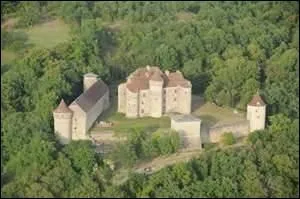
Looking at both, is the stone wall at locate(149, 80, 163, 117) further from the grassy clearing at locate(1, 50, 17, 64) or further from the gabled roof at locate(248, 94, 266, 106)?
the grassy clearing at locate(1, 50, 17, 64)

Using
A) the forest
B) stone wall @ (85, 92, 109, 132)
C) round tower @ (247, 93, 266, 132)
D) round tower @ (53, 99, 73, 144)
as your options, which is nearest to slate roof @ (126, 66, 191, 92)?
stone wall @ (85, 92, 109, 132)

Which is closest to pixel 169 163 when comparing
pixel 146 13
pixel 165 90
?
pixel 165 90

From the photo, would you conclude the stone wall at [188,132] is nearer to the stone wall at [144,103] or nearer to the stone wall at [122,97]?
the stone wall at [144,103]

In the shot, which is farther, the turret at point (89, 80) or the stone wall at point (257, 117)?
the turret at point (89, 80)

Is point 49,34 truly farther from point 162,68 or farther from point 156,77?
point 156,77

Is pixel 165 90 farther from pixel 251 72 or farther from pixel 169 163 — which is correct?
pixel 251 72

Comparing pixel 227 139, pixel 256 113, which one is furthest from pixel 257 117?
pixel 227 139

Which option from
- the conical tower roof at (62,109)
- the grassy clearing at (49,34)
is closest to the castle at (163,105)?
the conical tower roof at (62,109)
